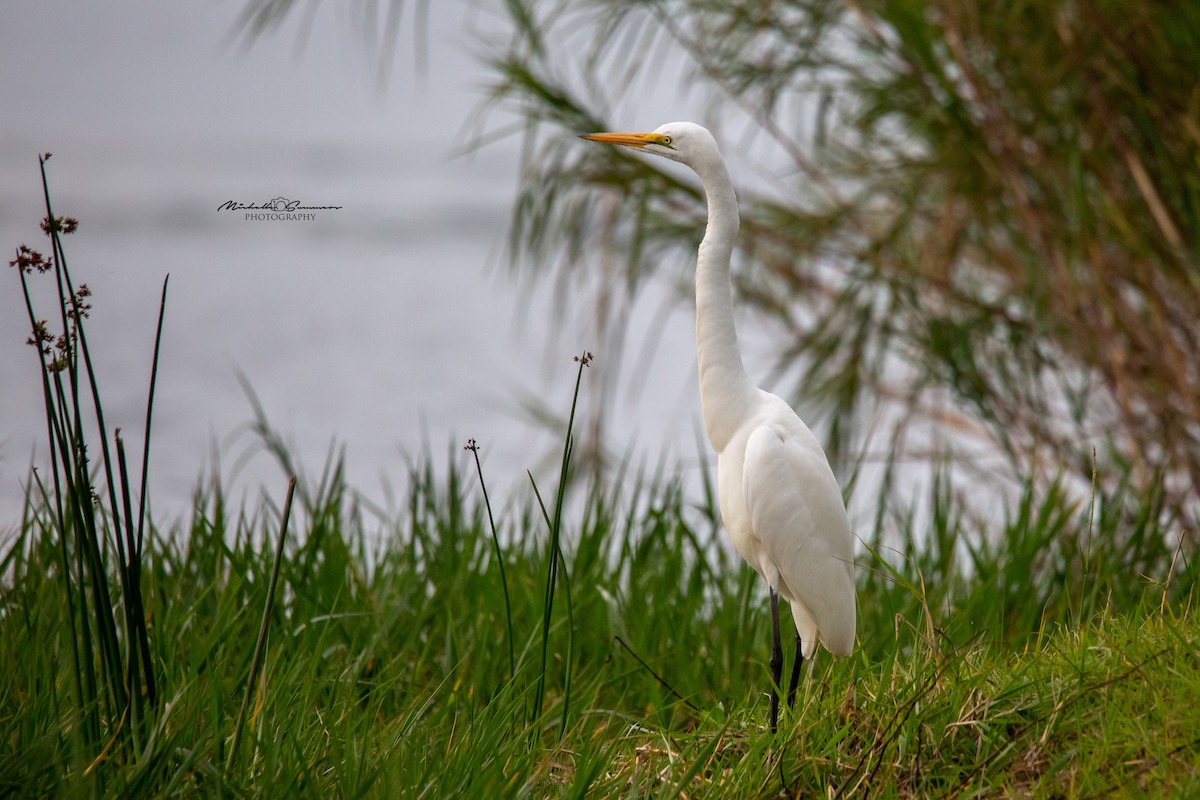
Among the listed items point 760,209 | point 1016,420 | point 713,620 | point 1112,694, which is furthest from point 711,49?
point 1112,694

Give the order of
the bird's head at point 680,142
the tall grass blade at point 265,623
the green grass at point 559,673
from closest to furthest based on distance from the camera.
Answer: the tall grass blade at point 265,623 → the green grass at point 559,673 → the bird's head at point 680,142

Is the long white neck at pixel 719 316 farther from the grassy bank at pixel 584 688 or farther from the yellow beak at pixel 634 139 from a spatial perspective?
the grassy bank at pixel 584 688

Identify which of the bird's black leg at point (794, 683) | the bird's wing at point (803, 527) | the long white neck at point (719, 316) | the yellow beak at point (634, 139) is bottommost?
the bird's black leg at point (794, 683)

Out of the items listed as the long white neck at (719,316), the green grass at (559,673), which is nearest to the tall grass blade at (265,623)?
the green grass at (559,673)

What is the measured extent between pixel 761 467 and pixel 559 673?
0.72 metres

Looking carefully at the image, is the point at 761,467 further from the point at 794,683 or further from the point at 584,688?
the point at 584,688

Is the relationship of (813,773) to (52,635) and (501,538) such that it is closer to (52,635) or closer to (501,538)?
(52,635)

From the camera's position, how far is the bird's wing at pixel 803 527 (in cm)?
177

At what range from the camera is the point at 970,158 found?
2.97 meters

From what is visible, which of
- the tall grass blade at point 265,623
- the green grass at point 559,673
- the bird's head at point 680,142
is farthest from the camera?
the bird's head at point 680,142

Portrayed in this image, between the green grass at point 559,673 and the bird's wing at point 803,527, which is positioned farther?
the bird's wing at point 803,527

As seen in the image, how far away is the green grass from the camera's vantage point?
4.40 ft

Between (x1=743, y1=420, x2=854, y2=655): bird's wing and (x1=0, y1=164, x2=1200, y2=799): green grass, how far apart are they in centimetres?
8

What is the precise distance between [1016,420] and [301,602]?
1.96 metres
